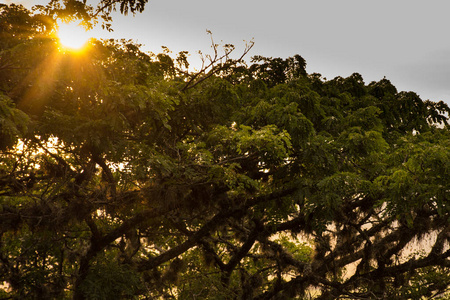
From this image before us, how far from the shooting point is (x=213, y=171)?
759cm

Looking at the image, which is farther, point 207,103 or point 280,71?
point 280,71

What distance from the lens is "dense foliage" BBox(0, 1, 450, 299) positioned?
22.0 feet

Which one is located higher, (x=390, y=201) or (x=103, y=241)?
(x=103, y=241)

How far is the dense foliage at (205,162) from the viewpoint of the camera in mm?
6715

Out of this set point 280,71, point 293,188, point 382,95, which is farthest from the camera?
point 382,95

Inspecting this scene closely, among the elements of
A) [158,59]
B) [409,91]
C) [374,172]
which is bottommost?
[374,172]

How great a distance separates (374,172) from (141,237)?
620 centimetres

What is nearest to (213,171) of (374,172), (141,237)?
(374,172)

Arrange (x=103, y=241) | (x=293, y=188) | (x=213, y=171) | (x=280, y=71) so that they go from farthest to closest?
(x=280, y=71) → (x=103, y=241) → (x=293, y=188) → (x=213, y=171)

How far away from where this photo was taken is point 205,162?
760cm

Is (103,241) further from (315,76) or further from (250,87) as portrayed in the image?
(315,76)

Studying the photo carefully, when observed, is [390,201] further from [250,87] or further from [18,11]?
[18,11]

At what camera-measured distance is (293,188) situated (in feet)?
27.2

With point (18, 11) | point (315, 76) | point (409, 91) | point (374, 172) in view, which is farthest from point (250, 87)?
point (18, 11)
